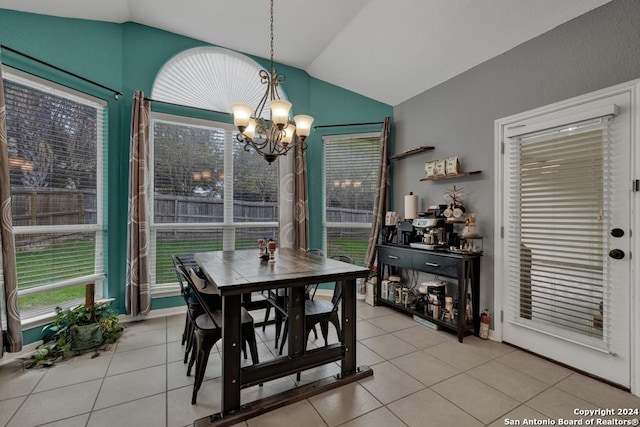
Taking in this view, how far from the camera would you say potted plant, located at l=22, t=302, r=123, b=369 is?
2.41 meters

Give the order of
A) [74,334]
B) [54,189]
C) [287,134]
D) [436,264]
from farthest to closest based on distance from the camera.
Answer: [436,264]
[54,189]
[74,334]
[287,134]

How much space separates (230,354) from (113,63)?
345cm

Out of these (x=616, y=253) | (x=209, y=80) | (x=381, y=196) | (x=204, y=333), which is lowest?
(x=204, y=333)

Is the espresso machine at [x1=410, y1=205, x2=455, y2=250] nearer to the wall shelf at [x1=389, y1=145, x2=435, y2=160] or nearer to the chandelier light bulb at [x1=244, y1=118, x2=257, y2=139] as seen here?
the wall shelf at [x1=389, y1=145, x2=435, y2=160]

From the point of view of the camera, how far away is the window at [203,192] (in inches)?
139

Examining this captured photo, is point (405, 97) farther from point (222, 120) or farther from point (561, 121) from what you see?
point (222, 120)

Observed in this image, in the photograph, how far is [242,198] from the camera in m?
3.99

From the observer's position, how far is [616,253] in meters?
2.09

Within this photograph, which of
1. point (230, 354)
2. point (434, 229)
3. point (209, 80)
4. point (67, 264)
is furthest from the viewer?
point (209, 80)

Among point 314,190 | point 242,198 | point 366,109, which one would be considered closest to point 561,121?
point 366,109

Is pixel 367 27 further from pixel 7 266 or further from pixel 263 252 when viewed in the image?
pixel 7 266

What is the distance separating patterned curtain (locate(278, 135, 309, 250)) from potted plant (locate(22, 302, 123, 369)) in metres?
2.13

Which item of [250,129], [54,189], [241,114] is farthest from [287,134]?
[54,189]

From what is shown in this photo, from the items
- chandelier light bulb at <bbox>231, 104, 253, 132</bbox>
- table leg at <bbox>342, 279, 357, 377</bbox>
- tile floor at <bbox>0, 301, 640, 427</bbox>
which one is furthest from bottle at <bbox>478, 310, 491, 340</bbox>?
chandelier light bulb at <bbox>231, 104, 253, 132</bbox>
